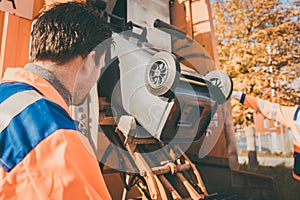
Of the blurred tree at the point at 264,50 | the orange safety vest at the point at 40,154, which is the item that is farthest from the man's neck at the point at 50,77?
the blurred tree at the point at 264,50

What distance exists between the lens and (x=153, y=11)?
10.6 feet

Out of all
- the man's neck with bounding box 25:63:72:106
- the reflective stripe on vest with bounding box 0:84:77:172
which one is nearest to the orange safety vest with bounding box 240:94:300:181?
the man's neck with bounding box 25:63:72:106

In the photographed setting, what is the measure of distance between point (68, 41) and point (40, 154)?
46cm

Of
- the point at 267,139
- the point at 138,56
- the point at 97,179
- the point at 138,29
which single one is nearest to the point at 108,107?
the point at 138,56

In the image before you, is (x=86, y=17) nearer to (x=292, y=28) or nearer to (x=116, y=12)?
(x=116, y=12)

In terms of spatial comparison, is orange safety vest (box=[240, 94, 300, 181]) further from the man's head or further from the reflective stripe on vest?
the reflective stripe on vest

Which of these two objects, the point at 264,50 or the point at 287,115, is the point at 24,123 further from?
the point at 264,50

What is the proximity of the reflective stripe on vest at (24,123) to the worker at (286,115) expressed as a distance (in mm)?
2973

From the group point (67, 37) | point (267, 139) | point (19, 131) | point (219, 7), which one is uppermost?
point (219, 7)

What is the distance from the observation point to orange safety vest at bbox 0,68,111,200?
1.93 ft

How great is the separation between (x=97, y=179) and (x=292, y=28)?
6067 mm

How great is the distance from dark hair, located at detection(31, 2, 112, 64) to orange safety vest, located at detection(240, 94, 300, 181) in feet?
8.83

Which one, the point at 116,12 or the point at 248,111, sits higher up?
the point at 116,12

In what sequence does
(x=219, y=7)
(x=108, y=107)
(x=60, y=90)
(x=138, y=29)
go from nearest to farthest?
(x=60, y=90), (x=108, y=107), (x=138, y=29), (x=219, y=7)
